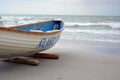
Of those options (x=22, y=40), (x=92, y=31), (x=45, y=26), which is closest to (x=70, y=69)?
(x=22, y=40)

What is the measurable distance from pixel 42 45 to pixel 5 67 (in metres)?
0.92

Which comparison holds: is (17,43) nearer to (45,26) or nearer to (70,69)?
(70,69)

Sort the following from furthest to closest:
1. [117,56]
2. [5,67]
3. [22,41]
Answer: [117,56] → [5,67] → [22,41]

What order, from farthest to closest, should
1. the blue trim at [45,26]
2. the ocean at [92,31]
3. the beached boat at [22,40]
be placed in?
the ocean at [92,31] → the blue trim at [45,26] → the beached boat at [22,40]

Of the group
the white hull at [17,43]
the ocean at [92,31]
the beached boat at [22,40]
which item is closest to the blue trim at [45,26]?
the beached boat at [22,40]

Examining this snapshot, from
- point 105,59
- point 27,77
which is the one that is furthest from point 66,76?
point 105,59

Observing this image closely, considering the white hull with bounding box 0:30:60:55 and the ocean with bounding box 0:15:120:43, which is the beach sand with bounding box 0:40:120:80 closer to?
the white hull with bounding box 0:30:60:55

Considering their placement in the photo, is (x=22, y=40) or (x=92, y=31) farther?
(x=92, y=31)

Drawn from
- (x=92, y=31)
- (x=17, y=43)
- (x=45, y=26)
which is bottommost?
(x=92, y=31)

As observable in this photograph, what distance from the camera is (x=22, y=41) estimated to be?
12.8ft

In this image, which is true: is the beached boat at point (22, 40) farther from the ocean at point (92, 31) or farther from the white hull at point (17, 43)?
the ocean at point (92, 31)

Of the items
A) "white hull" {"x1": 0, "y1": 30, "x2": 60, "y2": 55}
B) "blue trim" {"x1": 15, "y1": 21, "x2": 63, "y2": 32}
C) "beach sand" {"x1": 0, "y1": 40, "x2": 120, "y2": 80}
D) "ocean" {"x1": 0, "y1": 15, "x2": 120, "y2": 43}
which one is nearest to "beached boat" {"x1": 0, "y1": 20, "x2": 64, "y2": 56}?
"white hull" {"x1": 0, "y1": 30, "x2": 60, "y2": 55}

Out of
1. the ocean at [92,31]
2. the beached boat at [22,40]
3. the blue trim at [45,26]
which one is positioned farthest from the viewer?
the ocean at [92,31]

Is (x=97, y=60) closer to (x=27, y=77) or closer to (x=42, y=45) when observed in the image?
(x=42, y=45)
